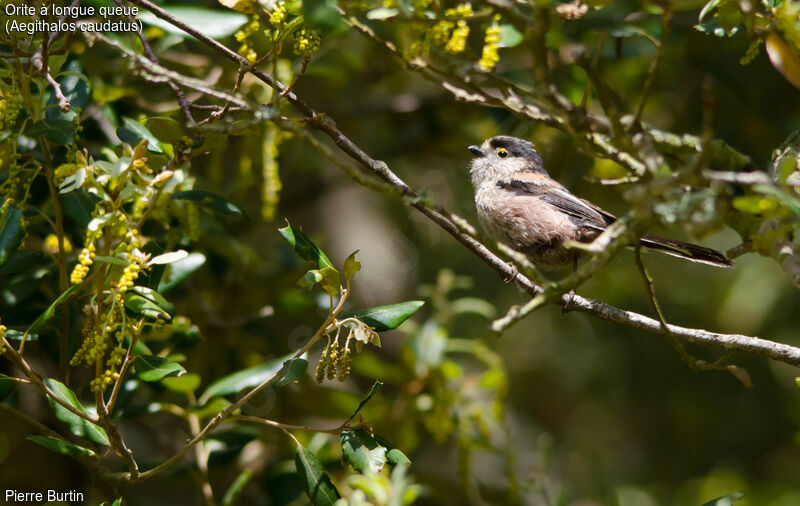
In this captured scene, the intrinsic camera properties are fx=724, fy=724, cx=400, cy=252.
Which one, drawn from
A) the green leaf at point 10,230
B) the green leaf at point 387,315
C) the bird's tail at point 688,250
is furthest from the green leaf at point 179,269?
the bird's tail at point 688,250

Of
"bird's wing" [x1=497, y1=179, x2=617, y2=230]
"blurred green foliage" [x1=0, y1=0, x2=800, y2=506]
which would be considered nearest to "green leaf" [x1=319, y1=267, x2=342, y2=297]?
"blurred green foliage" [x1=0, y1=0, x2=800, y2=506]

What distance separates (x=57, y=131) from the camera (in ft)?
7.21

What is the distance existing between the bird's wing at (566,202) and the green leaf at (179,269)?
207cm

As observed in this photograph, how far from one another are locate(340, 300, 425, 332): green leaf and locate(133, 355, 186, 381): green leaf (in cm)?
55

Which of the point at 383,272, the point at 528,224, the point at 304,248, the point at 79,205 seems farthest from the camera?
the point at 383,272

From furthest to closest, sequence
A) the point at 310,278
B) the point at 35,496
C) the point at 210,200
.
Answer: the point at 35,496
the point at 210,200
the point at 310,278

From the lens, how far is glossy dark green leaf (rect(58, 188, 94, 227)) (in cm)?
235

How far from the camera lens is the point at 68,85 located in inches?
103

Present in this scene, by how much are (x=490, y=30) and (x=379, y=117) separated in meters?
3.03

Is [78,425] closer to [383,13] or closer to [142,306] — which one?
[142,306]

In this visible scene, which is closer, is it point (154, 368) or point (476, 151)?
point (154, 368)

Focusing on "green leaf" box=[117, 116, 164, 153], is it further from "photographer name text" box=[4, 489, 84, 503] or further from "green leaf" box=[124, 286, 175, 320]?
"photographer name text" box=[4, 489, 84, 503]

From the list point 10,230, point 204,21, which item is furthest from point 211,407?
point 204,21

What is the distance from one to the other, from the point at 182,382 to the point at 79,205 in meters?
0.76
